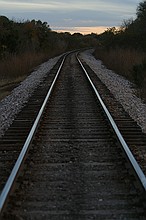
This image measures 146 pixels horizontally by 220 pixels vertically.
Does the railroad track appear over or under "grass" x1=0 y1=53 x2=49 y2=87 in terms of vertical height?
over

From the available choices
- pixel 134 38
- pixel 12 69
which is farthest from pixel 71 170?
pixel 134 38

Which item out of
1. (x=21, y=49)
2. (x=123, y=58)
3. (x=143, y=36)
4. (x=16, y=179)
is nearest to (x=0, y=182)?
(x=16, y=179)

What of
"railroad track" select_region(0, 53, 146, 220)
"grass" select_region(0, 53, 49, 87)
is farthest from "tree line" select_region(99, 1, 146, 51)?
"railroad track" select_region(0, 53, 146, 220)

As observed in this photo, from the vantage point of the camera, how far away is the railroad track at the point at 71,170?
A: 5.16 metres

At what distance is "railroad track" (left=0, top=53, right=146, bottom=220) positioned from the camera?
16.9 feet

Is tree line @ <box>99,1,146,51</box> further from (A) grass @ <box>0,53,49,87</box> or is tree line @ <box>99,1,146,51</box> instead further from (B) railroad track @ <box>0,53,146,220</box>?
(B) railroad track @ <box>0,53,146,220</box>

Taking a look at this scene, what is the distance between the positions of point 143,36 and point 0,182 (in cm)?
4744

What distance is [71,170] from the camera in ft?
21.7

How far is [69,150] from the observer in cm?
778

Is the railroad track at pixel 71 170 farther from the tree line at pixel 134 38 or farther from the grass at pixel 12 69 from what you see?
the tree line at pixel 134 38

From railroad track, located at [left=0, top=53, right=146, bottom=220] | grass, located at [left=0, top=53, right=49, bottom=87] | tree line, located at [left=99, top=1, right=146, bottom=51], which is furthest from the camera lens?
tree line, located at [left=99, top=1, right=146, bottom=51]

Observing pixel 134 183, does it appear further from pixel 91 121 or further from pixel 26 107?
pixel 26 107

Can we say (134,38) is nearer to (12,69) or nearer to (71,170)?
(12,69)

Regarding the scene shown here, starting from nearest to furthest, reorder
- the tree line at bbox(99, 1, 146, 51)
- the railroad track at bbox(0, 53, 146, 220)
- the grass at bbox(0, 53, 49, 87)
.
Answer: the railroad track at bbox(0, 53, 146, 220)
the grass at bbox(0, 53, 49, 87)
the tree line at bbox(99, 1, 146, 51)
